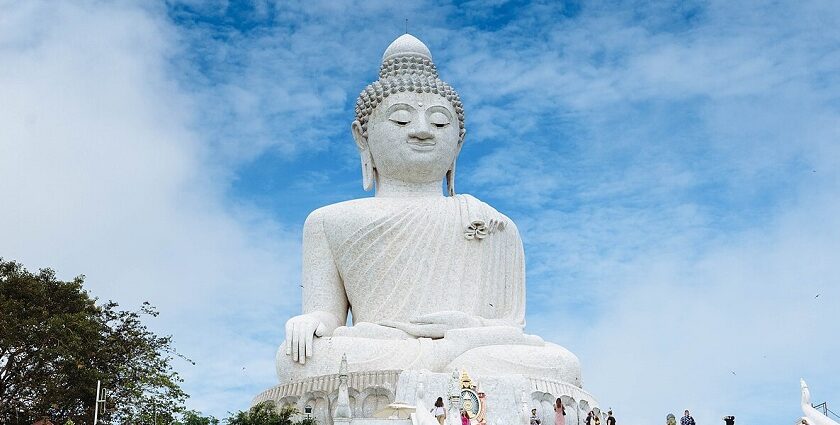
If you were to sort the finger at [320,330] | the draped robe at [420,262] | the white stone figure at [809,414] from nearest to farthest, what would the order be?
1. the white stone figure at [809,414]
2. the finger at [320,330]
3. the draped robe at [420,262]

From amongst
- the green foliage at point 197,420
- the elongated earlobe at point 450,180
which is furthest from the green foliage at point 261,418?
the elongated earlobe at point 450,180

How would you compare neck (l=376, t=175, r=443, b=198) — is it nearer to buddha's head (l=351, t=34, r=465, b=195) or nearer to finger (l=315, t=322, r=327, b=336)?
buddha's head (l=351, t=34, r=465, b=195)

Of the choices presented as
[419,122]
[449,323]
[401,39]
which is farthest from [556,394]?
[401,39]

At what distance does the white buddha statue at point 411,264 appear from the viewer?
52.3 ft

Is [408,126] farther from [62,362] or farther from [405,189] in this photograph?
[62,362]

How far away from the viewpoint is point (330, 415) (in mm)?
15531

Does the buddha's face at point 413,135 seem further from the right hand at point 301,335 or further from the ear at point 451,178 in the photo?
the right hand at point 301,335

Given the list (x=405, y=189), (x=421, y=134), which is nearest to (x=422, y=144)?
(x=421, y=134)

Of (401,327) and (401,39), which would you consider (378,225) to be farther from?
(401,39)

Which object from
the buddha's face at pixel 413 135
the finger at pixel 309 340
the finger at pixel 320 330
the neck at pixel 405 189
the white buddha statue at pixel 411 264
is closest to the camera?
the white buddha statue at pixel 411 264

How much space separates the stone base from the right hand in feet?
1.32

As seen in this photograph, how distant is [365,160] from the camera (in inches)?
745

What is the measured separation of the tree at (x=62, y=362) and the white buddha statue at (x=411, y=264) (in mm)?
4688

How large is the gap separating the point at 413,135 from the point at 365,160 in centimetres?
114
